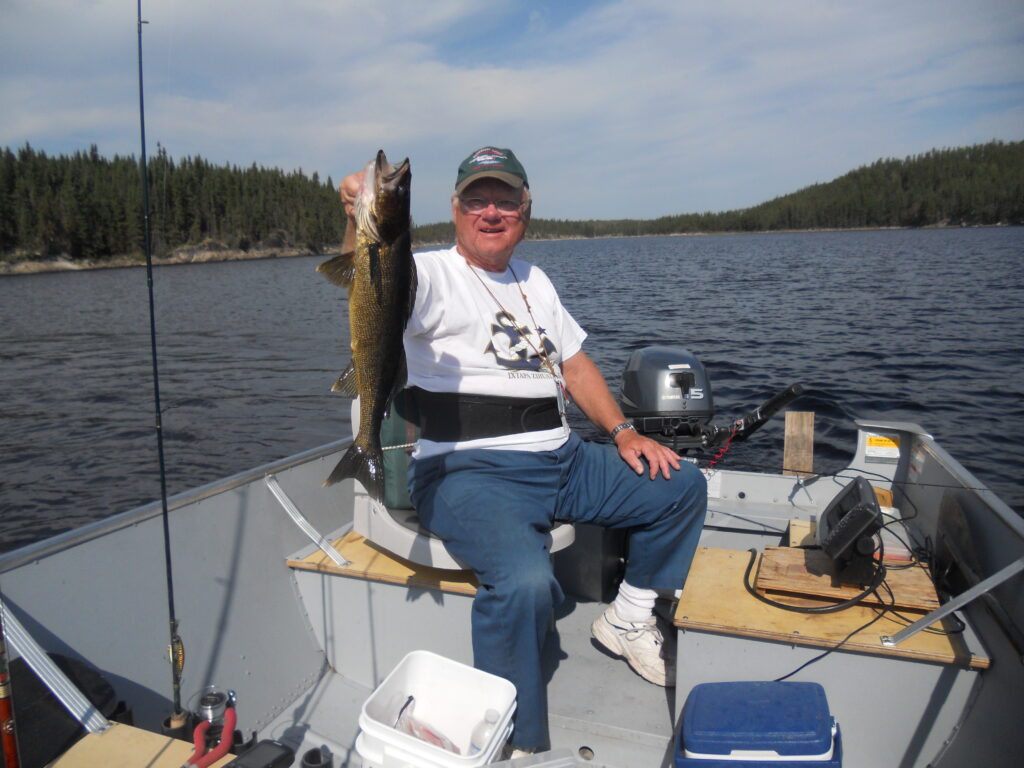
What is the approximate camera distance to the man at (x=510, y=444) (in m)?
2.66

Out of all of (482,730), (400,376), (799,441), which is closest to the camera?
(482,730)

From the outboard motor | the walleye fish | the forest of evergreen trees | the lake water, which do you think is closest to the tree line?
the forest of evergreen trees

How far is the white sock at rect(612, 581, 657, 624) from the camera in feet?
9.57

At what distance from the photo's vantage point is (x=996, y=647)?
2.30 metres

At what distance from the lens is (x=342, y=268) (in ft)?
6.83

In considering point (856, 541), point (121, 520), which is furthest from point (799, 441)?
point (121, 520)

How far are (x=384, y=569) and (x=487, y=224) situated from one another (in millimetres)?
1625

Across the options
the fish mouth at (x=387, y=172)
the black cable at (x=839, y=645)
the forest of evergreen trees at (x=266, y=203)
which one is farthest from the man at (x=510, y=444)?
the forest of evergreen trees at (x=266, y=203)

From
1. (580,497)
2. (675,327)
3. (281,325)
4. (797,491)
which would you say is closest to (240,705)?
(580,497)

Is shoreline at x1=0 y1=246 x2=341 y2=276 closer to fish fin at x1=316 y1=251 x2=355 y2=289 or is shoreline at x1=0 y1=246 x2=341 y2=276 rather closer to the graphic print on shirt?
the graphic print on shirt

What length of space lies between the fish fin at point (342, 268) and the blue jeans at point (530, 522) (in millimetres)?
940

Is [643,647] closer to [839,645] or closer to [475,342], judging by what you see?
[839,645]

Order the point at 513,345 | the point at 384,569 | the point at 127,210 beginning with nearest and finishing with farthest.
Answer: the point at 513,345, the point at 384,569, the point at 127,210

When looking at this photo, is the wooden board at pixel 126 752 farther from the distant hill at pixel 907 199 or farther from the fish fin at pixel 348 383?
the distant hill at pixel 907 199
